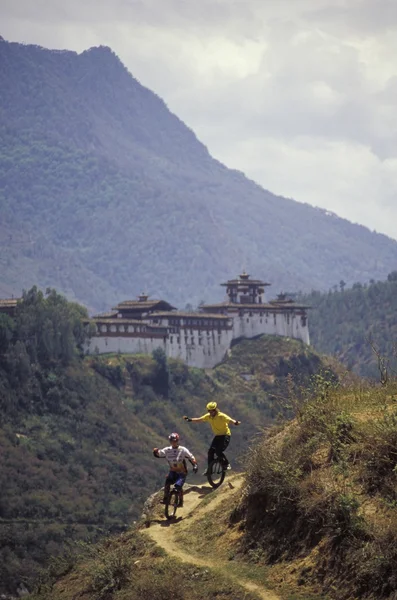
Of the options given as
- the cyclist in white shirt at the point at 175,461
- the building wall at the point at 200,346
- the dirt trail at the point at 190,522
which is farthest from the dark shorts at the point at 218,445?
the building wall at the point at 200,346

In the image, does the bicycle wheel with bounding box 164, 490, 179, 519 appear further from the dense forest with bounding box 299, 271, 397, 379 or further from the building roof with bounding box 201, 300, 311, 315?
the dense forest with bounding box 299, 271, 397, 379

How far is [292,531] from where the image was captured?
73.0 feet

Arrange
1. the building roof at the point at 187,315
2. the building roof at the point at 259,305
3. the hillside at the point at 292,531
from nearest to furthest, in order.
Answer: the hillside at the point at 292,531 → the building roof at the point at 187,315 → the building roof at the point at 259,305

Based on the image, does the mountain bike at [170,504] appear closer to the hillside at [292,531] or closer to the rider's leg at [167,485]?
the rider's leg at [167,485]

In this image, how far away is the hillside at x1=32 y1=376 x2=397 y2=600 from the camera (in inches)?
810

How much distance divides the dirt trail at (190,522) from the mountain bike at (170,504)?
0.14 m

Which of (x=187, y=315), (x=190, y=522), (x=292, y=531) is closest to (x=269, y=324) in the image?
(x=187, y=315)

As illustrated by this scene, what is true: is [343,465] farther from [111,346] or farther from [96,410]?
[111,346]

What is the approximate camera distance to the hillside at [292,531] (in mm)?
20578

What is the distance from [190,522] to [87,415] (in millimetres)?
82390

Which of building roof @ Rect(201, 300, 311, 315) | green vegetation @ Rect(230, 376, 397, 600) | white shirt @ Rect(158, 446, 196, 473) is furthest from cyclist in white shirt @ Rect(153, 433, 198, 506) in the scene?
building roof @ Rect(201, 300, 311, 315)

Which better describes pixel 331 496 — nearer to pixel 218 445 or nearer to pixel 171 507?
pixel 218 445

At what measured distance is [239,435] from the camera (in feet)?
355

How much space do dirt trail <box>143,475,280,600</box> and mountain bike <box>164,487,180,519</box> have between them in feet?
0.45
